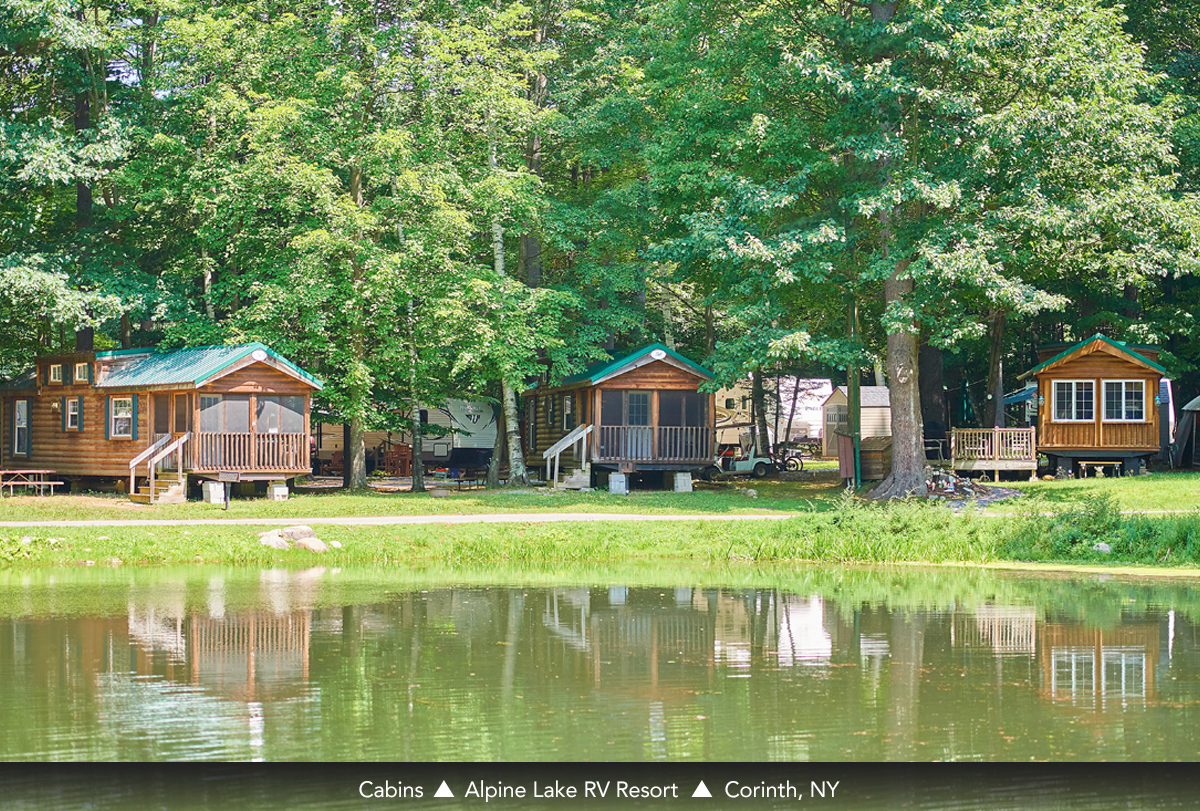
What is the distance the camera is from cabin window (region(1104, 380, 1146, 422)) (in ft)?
120

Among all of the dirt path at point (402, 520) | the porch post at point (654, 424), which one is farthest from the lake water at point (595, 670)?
the porch post at point (654, 424)

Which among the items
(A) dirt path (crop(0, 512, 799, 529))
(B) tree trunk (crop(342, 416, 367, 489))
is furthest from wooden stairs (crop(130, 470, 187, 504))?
(A) dirt path (crop(0, 512, 799, 529))

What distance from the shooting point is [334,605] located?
16.2 m

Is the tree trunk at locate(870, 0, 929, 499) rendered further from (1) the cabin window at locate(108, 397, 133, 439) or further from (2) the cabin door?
(1) the cabin window at locate(108, 397, 133, 439)

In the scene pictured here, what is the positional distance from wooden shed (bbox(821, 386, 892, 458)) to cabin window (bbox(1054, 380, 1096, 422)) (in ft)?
21.2

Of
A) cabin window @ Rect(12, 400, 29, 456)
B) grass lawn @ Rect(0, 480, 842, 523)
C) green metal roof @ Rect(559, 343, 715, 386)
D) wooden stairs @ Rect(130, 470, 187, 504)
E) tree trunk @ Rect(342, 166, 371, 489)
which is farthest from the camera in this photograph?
cabin window @ Rect(12, 400, 29, 456)

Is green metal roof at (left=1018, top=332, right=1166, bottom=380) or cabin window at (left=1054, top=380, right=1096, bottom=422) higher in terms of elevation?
green metal roof at (left=1018, top=332, right=1166, bottom=380)

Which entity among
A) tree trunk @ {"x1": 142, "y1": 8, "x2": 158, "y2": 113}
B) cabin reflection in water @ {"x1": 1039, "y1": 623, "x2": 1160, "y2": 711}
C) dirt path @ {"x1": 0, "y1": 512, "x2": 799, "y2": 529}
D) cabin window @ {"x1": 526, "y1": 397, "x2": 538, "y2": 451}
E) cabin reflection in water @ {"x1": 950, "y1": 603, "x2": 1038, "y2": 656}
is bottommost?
cabin reflection in water @ {"x1": 1039, "y1": 623, "x2": 1160, "y2": 711}

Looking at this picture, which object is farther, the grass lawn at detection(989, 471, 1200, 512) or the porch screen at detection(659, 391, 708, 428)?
the porch screen at detection(659, 391, 708, 428)

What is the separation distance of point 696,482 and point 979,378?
19931mm

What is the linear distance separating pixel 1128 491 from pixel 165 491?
22.9 metres

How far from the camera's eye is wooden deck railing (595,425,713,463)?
35875mm

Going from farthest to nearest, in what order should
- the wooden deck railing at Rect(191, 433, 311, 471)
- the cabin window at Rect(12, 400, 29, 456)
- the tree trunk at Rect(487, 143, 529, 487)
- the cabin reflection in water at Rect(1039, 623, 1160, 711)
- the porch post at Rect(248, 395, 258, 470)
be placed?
the cabin window at Rect(12, 400, 29, 456) → the tree trunk at Rect(487, 143, 529, 487) → the porch post at Rect(248, 395, 258, 470) → the wooden deck railing at Rect(191, 433, 311, 471) → the cabin reflection in water at Rect(1039, 623, 1160, 711)

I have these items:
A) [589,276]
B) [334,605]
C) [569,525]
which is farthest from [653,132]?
[334,605]
